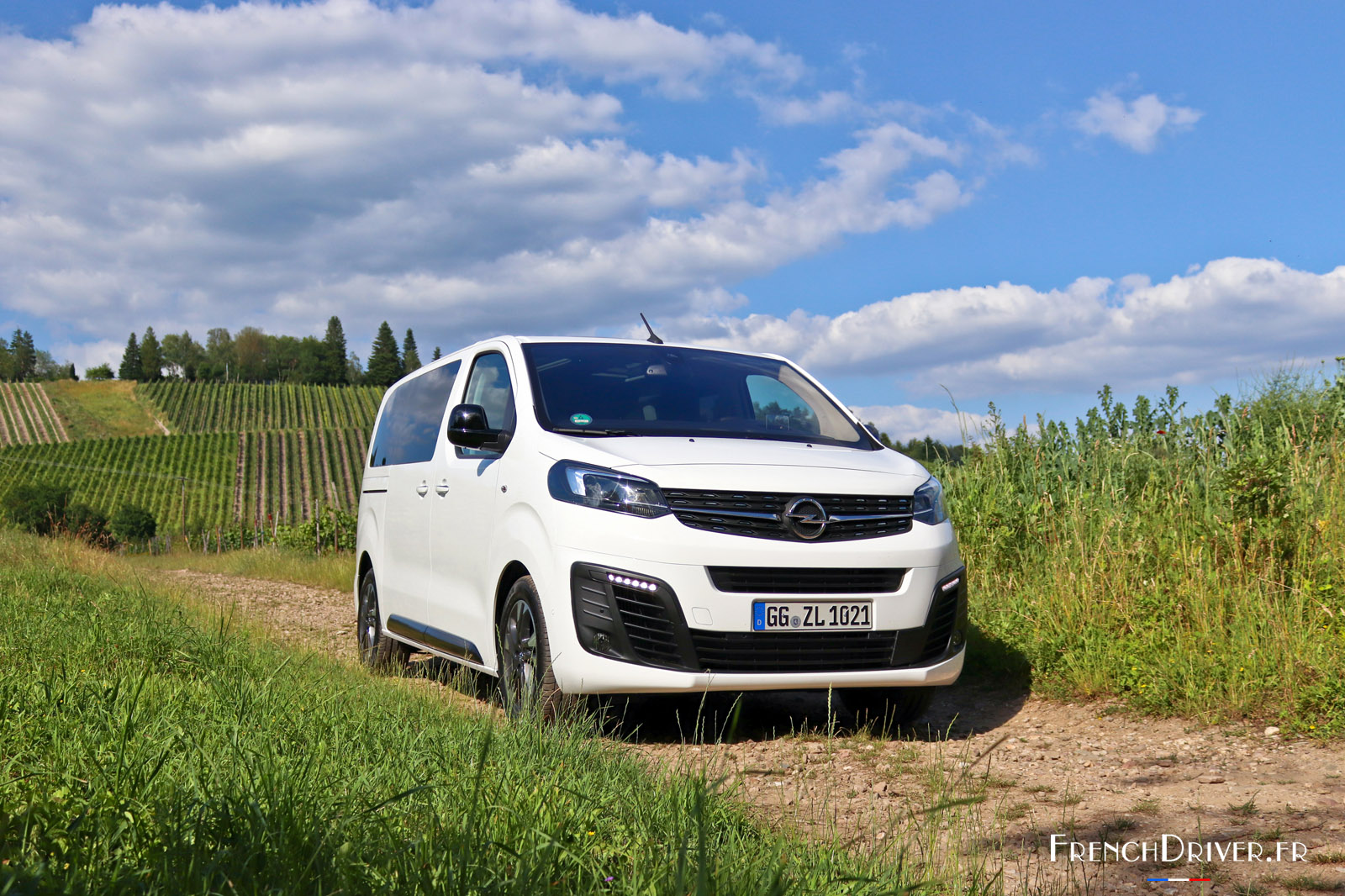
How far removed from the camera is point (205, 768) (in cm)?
291

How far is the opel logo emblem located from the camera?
4.72m

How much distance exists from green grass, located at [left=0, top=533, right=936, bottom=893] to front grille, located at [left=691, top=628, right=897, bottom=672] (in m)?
0.75

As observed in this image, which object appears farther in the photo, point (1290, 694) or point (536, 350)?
point (536, 350)

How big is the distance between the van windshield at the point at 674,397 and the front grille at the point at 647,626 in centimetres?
92

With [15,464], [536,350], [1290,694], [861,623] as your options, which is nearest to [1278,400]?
[1290,694]

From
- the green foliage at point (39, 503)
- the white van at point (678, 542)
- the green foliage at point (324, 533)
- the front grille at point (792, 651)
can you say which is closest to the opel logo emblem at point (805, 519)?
the white van at point (678, 542)

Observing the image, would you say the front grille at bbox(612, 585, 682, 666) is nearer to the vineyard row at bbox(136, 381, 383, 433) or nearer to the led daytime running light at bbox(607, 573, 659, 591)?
the led daytime running light at bbox(607, 573, 659, 591)

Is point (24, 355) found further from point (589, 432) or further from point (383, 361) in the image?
point (589, 432)

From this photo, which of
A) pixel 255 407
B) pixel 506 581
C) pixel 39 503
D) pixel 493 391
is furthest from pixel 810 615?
pixel 255 407

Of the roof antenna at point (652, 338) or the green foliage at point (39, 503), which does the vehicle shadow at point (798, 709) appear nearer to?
the roof antenna at point (652, 338)

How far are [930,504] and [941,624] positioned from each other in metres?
0.58

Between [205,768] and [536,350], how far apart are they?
328 cm

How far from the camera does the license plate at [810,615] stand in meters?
4.64

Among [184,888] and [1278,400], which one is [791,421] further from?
[1278,400]
